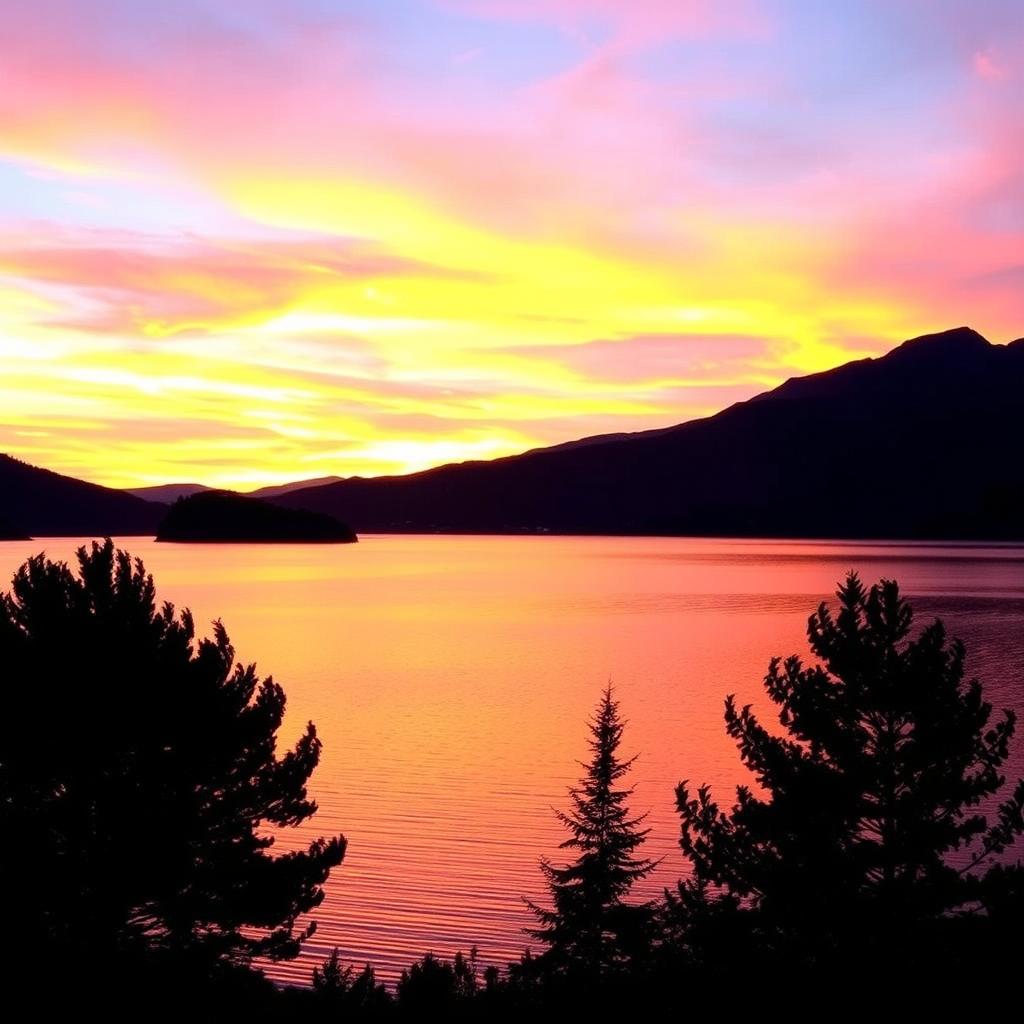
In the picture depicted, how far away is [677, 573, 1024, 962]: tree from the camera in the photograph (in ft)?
64.4

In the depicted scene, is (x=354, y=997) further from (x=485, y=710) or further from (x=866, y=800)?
(x=485, y=710)

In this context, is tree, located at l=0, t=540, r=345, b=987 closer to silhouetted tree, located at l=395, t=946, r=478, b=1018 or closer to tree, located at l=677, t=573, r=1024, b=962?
silhouetted tree, located at l=395, t=946, r=478, b=1018

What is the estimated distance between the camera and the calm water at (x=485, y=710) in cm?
3384

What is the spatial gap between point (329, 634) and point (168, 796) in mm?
94579

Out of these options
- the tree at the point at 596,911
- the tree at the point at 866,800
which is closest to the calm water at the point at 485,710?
the tree at the point at 596,911

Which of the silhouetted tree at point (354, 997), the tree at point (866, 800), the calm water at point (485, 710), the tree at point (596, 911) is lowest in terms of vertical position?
the calm water at point (485, 710)

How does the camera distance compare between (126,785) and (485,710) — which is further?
(485,710)

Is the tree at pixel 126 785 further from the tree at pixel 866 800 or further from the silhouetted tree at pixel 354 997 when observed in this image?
the tree at pixel 866 800

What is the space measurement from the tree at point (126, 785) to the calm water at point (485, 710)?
7.59 meters

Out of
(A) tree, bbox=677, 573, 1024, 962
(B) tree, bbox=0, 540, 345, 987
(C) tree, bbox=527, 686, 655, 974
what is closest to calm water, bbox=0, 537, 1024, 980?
(C) tree, bbox=527, 686, 655, 974

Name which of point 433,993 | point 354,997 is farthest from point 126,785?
point 433,993

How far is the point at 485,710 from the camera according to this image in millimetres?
68125

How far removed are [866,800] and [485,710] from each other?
48593 mm

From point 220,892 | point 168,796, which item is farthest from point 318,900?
point 168,796
